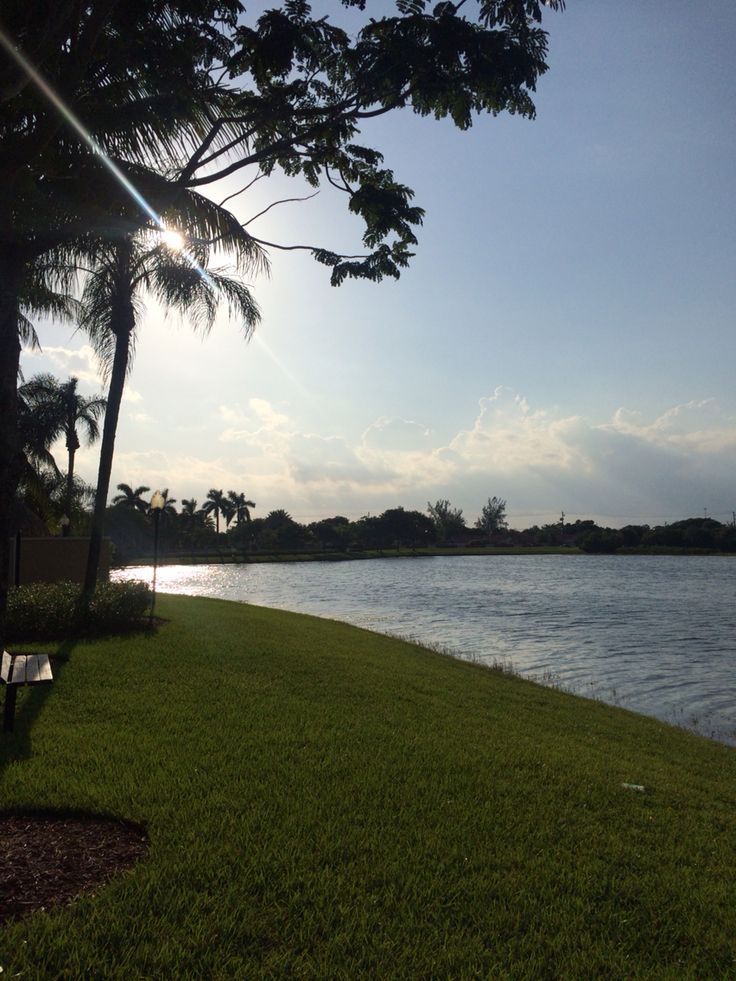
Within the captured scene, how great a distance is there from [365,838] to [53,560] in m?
17.1

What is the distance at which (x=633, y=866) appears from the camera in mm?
3973

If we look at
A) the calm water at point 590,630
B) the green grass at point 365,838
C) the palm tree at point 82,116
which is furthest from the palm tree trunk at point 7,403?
the calm water at point 590,630

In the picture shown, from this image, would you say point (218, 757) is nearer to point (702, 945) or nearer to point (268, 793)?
point (268, 793)

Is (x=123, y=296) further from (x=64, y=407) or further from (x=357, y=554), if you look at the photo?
(x=357, y=554)

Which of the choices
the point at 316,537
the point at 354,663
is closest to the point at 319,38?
the point at 354,663

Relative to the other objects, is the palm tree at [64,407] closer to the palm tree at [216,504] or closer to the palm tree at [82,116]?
the palm tree at [82,116]

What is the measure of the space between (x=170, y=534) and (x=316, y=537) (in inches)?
1281

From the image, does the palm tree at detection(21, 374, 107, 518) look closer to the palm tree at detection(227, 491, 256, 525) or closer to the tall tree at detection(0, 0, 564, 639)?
the tall tree at detection(0, 0, 564, 639)

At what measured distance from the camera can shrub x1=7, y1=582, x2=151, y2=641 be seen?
11.0 metres

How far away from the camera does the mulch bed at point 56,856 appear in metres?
3.33

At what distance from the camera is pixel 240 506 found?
12850 cm

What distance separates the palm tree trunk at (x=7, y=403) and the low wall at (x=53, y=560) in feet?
47.7

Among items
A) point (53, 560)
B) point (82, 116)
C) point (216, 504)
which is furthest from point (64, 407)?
point (216, 504)

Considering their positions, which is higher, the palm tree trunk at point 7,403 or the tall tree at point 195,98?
the tall tree at point 195,98
